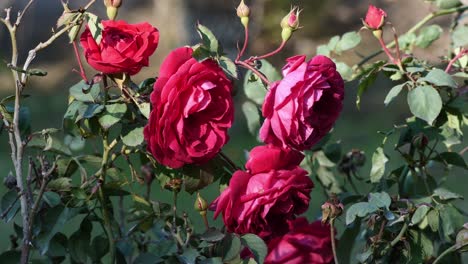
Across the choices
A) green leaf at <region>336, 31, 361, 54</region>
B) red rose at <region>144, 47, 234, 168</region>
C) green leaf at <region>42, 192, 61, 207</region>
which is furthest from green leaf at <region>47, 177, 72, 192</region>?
green leaf at <region>336, 31, 361, 54</region>

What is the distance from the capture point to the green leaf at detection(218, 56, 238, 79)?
1021 millimetres

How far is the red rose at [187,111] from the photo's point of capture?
1008 mm

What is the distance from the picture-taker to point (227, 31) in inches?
214

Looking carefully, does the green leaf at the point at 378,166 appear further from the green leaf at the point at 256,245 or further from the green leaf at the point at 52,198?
the green leaf at the point at 52,198

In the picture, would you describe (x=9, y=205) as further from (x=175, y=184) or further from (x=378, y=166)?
(x=378, y=166)

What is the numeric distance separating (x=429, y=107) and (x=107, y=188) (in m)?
0.40

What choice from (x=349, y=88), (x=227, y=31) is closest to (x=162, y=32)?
(x=227, y=31)

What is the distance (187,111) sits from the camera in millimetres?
1018

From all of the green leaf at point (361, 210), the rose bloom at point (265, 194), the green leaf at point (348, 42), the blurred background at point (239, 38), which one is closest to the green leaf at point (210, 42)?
the rose bloom at point (265, 194)

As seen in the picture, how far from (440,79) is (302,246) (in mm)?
260

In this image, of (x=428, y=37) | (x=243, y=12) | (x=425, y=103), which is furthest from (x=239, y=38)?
(x=243, y=12)

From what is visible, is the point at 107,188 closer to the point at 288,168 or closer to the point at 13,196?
the point at 13,196

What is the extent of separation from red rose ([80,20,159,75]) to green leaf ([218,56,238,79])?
0.08m

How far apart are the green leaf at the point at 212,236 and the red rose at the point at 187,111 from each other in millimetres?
77
